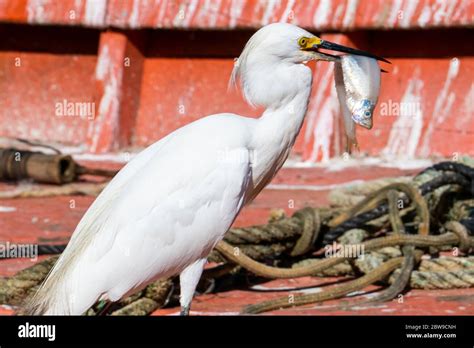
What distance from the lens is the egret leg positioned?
11.3 feet

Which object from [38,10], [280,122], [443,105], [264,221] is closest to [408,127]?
[443,105]

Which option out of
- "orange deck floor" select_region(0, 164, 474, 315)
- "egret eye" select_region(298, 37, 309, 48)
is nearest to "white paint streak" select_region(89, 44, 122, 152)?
"orange deck floor" select_region(0, 164, 474, 315)

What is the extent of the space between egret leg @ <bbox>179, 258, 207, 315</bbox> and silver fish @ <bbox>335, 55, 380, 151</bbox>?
0.71 m

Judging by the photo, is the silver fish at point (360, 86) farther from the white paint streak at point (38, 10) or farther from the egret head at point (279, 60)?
the white paint streak at point (38, 10)

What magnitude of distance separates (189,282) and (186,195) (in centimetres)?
30

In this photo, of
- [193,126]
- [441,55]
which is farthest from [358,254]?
[441,55]

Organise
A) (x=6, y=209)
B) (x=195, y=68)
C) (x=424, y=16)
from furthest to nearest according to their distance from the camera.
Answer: (x=195, y=68) → (x=424, y=16) → (x=6, y=209)

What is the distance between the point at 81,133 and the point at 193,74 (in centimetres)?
75

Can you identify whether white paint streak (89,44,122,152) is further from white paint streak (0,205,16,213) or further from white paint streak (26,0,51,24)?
white paint streak (0,205,16,213)

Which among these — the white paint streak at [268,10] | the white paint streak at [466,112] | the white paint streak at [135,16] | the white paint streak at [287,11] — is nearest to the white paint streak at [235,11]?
the white paint streak at [268,10]

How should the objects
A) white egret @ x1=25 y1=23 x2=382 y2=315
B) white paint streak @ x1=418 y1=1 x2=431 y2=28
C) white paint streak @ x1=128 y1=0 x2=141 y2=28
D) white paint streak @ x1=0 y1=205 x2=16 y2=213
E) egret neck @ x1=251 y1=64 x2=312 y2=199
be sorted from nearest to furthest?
white egret @ x1=25 y1=23 x2=382 y2=315 → egret neck @ x1=251 y1=64 x2=312 y2=199 → white paint streak @ x1=0 y1=205 x2=16 y2=213 → white paint streak @ x1=418 y1=1 x2=431 y2=28 → white paint streak @ x1=128 y1=0 x2=141 y2=28

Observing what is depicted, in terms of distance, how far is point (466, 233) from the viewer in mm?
4352

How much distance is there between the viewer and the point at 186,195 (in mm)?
3406

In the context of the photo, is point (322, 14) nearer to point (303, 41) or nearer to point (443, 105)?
point (443, 105)
